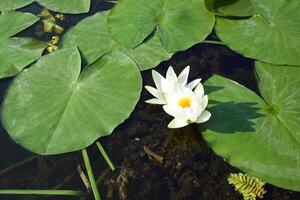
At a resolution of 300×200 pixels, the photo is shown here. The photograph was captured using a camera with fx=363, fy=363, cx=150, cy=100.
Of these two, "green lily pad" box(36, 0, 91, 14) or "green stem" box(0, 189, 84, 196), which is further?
"green lily pad" box(36, 0, 91, 14)

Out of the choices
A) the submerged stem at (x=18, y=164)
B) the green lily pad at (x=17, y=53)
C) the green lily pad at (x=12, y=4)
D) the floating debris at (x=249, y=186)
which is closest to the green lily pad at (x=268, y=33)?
the floating debris at (x=249, y=186)

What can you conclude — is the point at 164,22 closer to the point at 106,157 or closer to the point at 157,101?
the point at 157,101

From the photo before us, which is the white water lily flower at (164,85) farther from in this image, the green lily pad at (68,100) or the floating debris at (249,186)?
the floating debris at (249,186)

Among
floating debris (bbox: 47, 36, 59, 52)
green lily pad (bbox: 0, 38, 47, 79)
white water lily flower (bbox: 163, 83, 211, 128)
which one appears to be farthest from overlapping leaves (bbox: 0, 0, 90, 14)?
white water lily flower (bbox: 163, 83, 211, 128)

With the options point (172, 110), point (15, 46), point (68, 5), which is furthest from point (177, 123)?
point (68, 5)

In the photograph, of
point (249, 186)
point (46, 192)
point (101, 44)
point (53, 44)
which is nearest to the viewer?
point (249, 186)

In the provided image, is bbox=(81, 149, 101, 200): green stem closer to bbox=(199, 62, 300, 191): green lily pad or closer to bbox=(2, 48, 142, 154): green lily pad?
A: bbox=(2, 48, 142, 154): green lily pad

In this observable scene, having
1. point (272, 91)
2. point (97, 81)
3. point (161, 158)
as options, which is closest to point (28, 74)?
point (97, 81)
